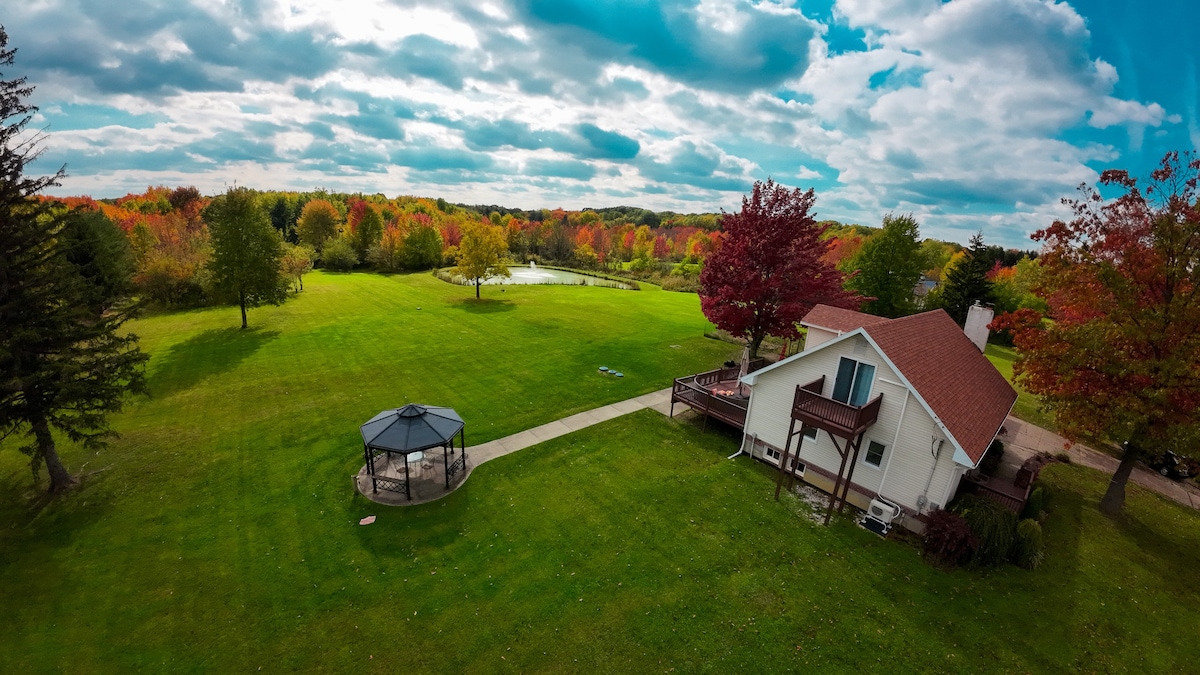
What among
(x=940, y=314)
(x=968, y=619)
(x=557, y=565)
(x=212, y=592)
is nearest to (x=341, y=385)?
(x=212, y=592)

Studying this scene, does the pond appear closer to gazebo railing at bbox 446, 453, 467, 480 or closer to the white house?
gazebo railing at bbox 446, 453, 467, 480

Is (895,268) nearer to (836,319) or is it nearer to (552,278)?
(836,319)

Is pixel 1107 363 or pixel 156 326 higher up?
pixel 1107 363

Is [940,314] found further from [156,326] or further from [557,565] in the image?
[156,326]

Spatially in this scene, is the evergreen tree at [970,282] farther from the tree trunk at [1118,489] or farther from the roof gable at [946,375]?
the tree trunk at [1118,489]

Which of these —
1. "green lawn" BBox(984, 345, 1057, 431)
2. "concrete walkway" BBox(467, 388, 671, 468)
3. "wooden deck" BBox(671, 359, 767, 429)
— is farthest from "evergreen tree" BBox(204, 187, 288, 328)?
"green lawn" BBox(984, 345, 1057, 431)

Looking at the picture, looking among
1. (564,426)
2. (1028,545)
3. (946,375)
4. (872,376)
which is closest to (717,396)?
(872,376)
